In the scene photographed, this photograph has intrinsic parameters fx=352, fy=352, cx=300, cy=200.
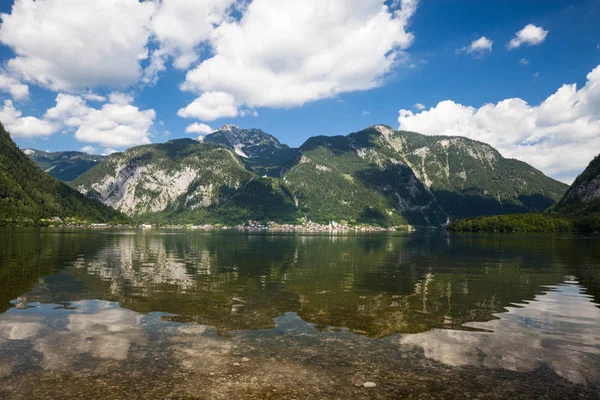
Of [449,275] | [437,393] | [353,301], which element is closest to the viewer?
[437,393]

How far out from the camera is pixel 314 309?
27.2 metres

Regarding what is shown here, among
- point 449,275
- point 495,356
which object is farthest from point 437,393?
point 449,275

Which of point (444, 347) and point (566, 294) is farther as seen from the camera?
point (566, 294)

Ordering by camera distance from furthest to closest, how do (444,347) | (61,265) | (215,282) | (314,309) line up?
1. (61,265)
2. (215,282)
3. (314,309)
4. (444,347)

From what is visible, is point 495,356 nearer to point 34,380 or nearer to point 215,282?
point 34,380

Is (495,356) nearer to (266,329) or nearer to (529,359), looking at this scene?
(529,359)

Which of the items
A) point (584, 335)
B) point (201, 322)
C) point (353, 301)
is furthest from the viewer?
point (353, 301)

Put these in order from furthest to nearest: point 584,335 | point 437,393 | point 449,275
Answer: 1. point 449,275
2. point 584,335
3. point 437,393

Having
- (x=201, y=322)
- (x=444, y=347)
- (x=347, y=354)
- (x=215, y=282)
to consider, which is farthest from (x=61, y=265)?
(x=444, y=347)

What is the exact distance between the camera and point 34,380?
522 inches

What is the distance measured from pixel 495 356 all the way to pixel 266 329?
12.2m

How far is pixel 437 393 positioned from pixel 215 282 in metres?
30.6

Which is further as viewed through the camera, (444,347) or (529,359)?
(444,347)

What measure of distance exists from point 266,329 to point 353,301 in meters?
11.2
